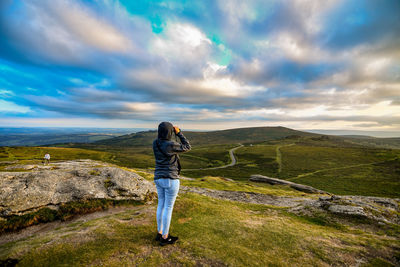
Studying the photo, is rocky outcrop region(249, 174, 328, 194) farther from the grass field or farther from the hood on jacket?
the hood on jacket

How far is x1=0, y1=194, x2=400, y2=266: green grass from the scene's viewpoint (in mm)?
7055

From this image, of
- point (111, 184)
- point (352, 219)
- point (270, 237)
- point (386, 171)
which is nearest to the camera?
point (270, 237)

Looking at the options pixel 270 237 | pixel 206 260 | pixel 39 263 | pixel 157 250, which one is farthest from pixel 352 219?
pixel 39 263

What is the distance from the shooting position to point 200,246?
8250 millimetres

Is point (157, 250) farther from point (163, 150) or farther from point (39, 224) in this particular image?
point (39, 224)

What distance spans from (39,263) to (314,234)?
13.5m

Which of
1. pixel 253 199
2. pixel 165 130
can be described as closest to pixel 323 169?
pixel 253 199

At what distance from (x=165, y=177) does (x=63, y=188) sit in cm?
1212

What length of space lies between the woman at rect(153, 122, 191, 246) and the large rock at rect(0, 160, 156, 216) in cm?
944

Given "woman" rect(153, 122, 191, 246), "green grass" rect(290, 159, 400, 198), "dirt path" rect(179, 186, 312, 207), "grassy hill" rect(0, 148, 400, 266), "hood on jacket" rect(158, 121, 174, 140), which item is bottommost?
"green grass" rect(290, 159, 400, 198)

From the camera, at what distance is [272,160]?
134750 millimetres

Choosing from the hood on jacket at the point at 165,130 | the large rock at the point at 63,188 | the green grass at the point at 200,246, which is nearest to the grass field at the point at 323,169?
the large rock at the point at 63,188

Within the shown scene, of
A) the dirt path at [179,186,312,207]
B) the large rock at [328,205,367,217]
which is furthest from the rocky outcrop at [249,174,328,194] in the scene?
the large rock at [328,205,367,217]

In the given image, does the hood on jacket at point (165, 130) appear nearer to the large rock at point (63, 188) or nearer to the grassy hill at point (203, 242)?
the grassy hill at point (203, 242)
